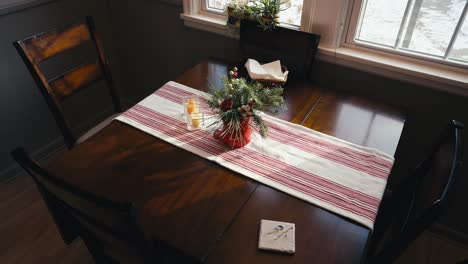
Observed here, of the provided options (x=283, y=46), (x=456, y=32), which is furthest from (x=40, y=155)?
(x=456, y=32)

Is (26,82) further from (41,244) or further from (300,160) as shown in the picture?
(300,160)

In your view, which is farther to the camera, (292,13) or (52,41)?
(292,13)


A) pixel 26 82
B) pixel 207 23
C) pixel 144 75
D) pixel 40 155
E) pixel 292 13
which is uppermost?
pixel 292 13

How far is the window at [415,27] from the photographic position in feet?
5.26

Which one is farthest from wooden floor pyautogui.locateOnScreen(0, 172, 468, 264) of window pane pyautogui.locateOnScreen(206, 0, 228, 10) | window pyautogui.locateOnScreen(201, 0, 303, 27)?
window pane pyautogui.locateOnScreen(206, 0, 228, 10)

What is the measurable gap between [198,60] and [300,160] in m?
1.38

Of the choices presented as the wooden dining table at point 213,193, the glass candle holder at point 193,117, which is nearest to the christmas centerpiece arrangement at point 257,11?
the wooden dining table at point 213,193

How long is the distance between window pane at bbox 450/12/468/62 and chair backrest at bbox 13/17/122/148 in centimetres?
181

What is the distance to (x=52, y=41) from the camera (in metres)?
1.63

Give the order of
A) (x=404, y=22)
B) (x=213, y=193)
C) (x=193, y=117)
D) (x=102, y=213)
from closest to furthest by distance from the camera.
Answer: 1. (x=102, y=213)
2. (x=213, y=193)
3. (x=193, y=117)
4. (x=404, y=22)

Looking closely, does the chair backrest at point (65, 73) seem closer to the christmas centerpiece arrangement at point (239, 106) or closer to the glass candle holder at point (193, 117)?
the glass candle holder at point (193, 117)

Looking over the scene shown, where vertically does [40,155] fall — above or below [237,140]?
below

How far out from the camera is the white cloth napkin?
5.53ft

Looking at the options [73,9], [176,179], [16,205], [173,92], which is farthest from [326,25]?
[16,205]
